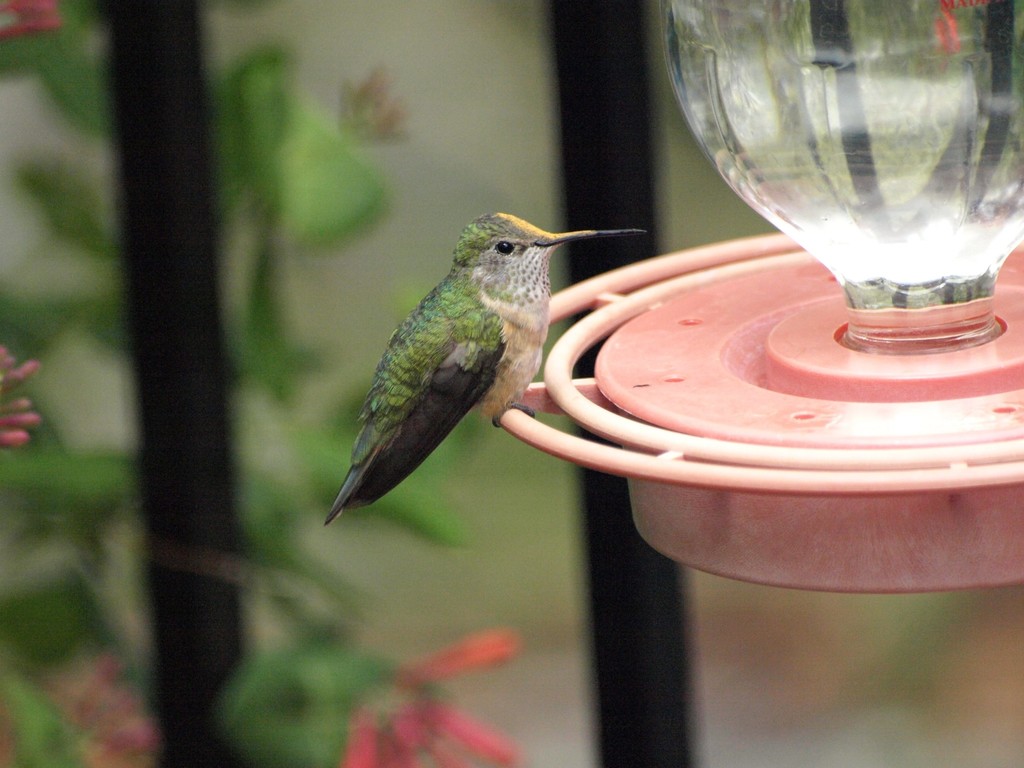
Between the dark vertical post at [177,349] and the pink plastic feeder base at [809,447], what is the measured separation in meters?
0.72

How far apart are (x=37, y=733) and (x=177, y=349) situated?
1.55 ft

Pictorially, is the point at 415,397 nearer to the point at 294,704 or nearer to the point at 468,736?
the point at 468,736

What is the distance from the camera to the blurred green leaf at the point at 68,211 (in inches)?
79.4

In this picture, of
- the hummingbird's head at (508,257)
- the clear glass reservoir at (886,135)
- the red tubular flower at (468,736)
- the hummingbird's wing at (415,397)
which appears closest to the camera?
the clear glass reservoir at (886,135)

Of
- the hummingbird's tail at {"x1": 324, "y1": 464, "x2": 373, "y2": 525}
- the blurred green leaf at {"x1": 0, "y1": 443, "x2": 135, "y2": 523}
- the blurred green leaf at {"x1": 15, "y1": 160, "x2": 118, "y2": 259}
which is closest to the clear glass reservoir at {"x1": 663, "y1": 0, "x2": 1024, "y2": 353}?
the hummingbird's tail at {"x1": 324, "y1": 464, "x2": 373, "y2": 525}

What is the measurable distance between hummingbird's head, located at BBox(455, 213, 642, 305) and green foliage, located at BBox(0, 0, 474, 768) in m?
0.44

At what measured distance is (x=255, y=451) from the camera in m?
2.08

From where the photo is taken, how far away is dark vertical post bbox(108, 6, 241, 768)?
1.61m

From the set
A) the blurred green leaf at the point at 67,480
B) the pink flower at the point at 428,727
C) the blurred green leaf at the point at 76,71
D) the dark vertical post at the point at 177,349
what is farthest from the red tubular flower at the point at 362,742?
the blurred green leaf at the point at 76,71

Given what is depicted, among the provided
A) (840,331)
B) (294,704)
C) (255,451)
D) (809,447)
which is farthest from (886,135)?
(255,451)

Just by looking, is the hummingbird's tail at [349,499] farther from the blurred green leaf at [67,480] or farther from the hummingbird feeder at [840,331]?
the blurred green leaf at [67,480]

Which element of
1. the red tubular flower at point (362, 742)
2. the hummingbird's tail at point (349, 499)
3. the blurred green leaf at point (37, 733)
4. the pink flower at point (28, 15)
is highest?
the pink flower at point (28, 15)

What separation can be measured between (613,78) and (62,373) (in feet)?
3.67

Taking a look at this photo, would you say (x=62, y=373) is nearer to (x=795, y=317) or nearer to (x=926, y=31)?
(x=795, y=317)
